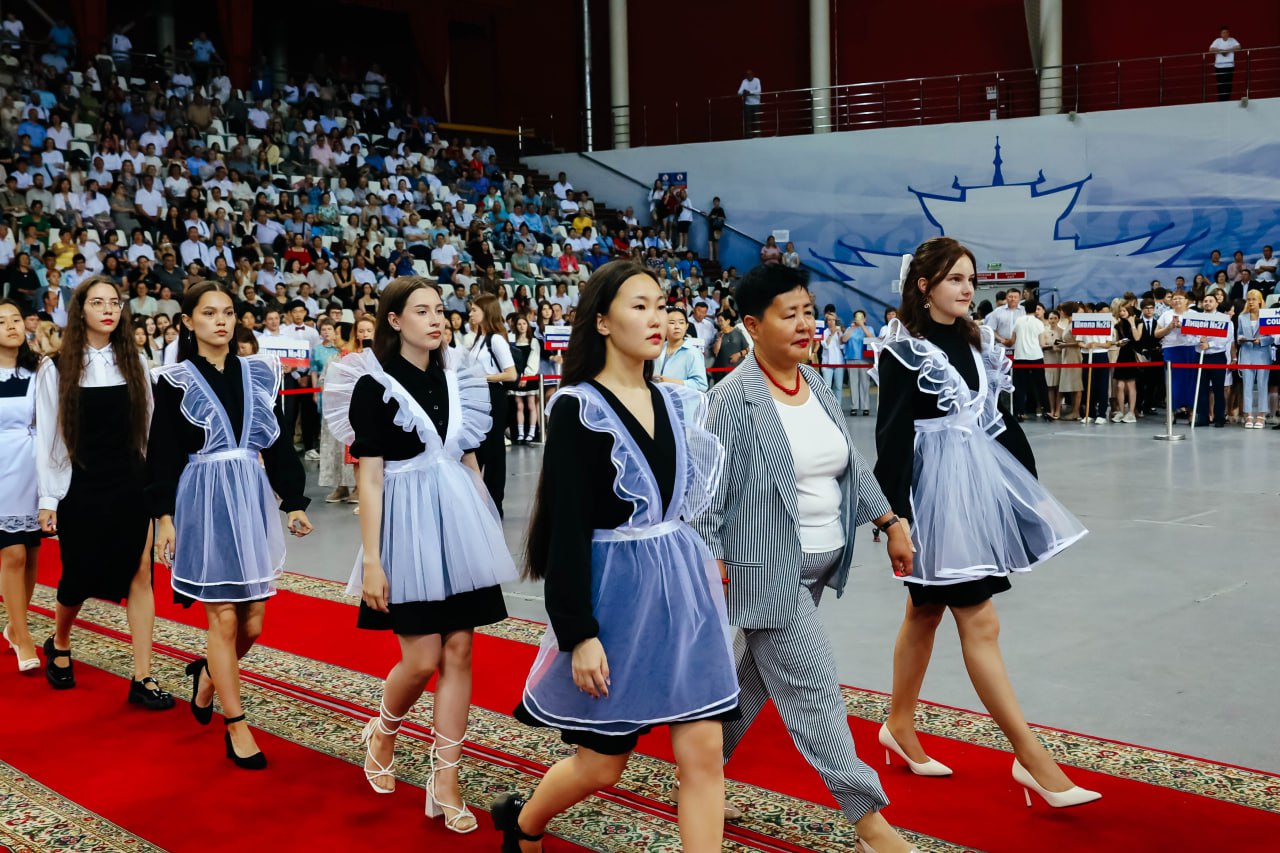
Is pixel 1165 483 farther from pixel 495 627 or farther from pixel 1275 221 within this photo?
pixel 1275 221

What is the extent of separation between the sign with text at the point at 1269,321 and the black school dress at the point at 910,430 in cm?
1069

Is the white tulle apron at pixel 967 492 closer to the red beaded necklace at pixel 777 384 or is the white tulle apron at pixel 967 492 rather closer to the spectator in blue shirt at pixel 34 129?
the red beaded necklace at pixel 777 384

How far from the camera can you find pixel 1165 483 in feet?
30.6

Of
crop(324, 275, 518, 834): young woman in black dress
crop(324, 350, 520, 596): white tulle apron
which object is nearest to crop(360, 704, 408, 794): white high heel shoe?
crop(324, 275, 518, 834): young woman in black dress

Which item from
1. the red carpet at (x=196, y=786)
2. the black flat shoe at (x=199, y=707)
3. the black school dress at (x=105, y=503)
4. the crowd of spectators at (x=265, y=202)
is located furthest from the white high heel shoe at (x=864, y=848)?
the crowd of spectators at (x=265, y=202)

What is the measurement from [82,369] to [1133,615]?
4.48 meters

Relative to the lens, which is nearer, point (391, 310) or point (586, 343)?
point (586, 343)

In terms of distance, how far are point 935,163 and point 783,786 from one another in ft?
59.7

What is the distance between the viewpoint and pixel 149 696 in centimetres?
466

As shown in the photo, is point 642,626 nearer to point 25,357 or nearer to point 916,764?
point 916,764

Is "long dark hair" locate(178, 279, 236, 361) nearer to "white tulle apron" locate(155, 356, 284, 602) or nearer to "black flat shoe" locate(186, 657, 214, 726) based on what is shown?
"white tulle apron" locate(155, 356, 284, 602)

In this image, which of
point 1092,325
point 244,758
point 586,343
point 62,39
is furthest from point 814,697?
point 62,39

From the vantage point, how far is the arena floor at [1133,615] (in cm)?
416

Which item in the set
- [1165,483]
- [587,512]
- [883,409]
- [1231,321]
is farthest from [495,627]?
[1231,321]
